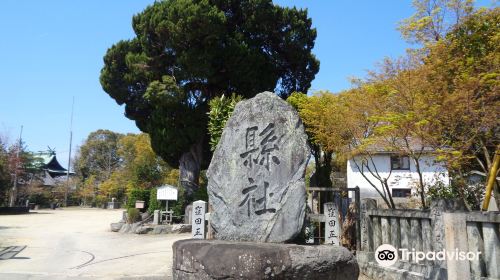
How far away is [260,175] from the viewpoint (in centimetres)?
587

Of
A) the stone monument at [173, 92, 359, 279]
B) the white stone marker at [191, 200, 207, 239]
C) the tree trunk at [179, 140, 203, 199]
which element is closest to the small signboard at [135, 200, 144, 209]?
the tree trunk at [179, 140, 203, 199]

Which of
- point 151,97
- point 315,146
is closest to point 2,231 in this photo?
point 151,97

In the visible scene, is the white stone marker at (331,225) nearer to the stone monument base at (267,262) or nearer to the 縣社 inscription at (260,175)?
the 縣社 inscription at (260,175)

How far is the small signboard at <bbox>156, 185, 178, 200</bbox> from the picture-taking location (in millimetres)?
21422

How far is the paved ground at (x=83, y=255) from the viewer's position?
400 inches

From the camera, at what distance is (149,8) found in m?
23.6

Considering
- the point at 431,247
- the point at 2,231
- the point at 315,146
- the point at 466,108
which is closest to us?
the point at 431,247

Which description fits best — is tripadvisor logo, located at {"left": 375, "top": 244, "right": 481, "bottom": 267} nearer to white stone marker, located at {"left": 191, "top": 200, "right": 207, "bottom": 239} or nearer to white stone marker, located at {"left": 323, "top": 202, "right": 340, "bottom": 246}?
white stone marker, located at {"left": 323, "top": 202, "right": 340, "bottom": 246}

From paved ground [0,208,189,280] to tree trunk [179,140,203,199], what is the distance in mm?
3963

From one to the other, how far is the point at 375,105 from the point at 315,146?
6238 mm

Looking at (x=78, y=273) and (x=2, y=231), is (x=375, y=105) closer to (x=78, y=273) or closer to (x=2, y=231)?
(x=78, y=273)

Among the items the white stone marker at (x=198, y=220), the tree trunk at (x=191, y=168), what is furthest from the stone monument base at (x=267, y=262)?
the tree trunk at (x=191, y=168)

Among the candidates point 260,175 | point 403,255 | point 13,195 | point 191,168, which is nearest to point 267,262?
point 260,175

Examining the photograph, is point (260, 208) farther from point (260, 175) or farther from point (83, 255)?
point (83, 255)
